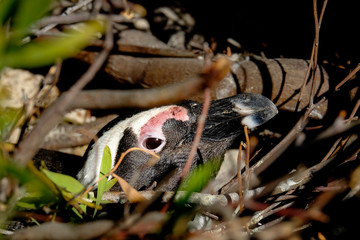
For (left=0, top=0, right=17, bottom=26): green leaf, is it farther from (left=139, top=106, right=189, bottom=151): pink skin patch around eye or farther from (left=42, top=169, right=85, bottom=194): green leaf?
(left=139, top=106, right=189, bottom=151): pink skin patch around eye

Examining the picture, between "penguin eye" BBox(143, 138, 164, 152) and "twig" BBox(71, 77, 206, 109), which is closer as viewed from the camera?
"twig" BBox(71, 77, 206, 109)

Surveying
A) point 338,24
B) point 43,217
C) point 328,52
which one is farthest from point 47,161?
point 338,24

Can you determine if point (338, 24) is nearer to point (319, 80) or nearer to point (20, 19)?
point (319, 80)

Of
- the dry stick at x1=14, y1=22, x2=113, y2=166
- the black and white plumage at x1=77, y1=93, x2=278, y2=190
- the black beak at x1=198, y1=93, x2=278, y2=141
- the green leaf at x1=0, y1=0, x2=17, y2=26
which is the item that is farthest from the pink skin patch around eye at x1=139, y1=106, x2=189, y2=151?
the green leaf at x1=0, y1=0, x2=17, y2=26

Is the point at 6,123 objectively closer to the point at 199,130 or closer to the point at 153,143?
the point at 199,130

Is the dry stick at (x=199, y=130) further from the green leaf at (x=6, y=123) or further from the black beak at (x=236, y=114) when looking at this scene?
the black beak at (x=236, y=114)

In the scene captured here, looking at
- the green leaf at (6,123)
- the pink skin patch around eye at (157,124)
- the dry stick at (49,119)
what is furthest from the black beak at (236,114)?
the dry stick at (49,119)

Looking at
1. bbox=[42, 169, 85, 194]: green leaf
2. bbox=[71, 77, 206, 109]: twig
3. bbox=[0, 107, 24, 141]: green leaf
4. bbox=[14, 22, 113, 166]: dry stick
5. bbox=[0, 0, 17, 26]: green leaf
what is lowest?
bbox=[42, 169, 85, 194]: green leaf

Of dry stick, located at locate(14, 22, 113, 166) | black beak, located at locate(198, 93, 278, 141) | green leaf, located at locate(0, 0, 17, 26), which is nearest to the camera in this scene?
green leaf, located at locate(0, 0, 17, 26)

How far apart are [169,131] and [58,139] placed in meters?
1.67

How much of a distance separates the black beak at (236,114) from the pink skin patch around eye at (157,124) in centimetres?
20

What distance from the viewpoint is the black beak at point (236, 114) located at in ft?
6.63

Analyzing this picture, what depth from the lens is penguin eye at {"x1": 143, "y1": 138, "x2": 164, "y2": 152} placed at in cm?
211

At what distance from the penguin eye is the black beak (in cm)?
28
